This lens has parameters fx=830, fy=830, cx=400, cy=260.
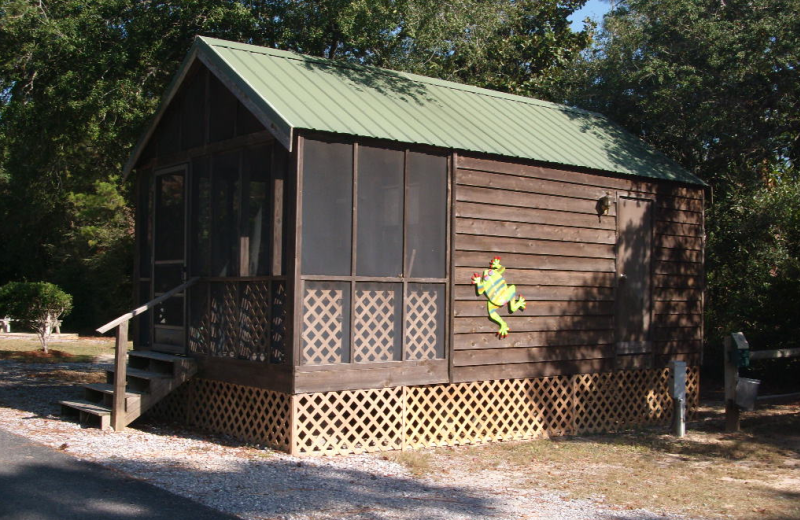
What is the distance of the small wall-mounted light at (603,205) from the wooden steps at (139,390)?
5745 millimetres

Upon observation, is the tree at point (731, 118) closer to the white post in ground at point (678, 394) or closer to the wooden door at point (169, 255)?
the white post in ground at point (678, 394)

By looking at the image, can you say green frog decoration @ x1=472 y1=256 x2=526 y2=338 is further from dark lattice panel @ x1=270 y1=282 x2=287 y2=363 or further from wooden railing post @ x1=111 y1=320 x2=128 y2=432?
wooden railing post @ x1=111 y1=320 x2=128 y2=432

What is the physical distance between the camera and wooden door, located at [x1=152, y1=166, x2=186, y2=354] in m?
10.6

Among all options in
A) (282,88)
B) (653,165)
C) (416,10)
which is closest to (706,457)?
(653,165)

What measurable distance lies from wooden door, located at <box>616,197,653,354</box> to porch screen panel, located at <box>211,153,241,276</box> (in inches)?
210

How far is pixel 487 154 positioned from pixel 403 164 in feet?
4.20

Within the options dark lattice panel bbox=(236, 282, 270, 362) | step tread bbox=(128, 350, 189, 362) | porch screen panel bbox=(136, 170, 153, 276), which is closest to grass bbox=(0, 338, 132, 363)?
porch screen panel bbox=(136, 170, 153, 276)

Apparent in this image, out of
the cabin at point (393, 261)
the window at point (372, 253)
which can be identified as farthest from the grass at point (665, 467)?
the window at point (372, 253)

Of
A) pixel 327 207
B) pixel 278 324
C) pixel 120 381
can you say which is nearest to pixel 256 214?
pixel 327 207

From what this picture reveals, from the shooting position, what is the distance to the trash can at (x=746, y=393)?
1095cm

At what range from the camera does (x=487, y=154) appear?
399 inches

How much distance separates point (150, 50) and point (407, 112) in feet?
17.3

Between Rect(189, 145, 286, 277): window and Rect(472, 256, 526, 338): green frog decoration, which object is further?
Rect(472, 256, 526, 338): green frog decoration

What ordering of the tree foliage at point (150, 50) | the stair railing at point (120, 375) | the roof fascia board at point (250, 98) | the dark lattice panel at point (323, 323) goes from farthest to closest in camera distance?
the tree foliage at point (150, 50) → the stair railing at point (120, 375) → the dark lattice panel at point (323, 323) → the roof fascia board at point (250, 98)
